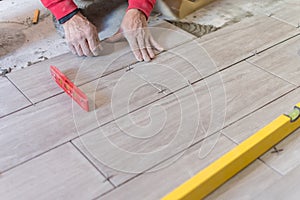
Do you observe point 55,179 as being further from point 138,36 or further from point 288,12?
point 288,12

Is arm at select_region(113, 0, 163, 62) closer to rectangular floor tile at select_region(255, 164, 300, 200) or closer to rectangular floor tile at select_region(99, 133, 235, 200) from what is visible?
rectangular floor tile at select_region(99, 133, 235, 200)

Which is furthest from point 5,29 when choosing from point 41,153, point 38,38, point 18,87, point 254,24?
point 254,24

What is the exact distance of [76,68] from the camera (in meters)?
1.61

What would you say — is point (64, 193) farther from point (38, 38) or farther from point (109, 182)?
point (38, 38)

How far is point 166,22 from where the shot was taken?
6.23ft

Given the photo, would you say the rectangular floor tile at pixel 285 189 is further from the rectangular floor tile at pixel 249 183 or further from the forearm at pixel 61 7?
the forearm at pixel 61 7

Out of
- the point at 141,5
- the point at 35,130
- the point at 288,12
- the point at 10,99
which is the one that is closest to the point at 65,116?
the point at 35,130

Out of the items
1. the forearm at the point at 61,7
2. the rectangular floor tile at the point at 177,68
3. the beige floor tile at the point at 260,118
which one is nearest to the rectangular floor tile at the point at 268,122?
the beige floor tile at the point at 260,118

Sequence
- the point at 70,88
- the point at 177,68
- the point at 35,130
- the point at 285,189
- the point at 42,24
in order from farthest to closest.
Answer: the point at 42,24, the point at 177,68, the point at 70,88, the point at 35,130, the point at 285,189

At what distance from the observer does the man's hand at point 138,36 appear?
165 cm

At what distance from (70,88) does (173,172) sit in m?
0.49

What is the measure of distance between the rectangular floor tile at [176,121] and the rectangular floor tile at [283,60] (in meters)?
0.05

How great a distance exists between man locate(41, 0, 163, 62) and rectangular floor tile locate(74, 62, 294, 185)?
289 mm

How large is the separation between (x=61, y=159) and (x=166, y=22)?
3.01ft
